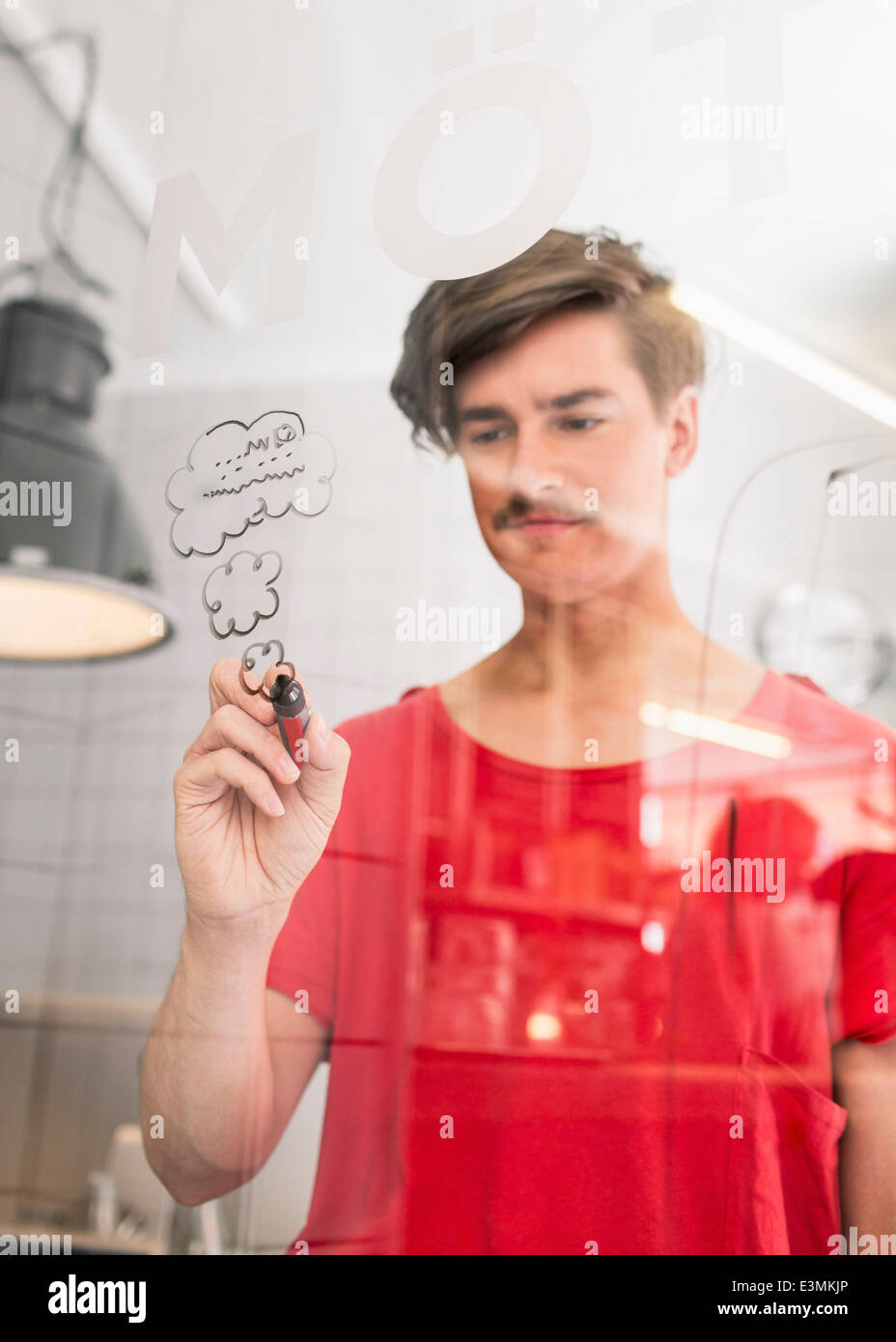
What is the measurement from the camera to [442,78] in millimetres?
Result: 1041

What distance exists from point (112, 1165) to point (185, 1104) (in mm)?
131

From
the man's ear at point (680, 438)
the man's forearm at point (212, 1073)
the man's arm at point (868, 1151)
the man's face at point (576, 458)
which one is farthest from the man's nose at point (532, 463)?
the man's arm at point (868, 1151)

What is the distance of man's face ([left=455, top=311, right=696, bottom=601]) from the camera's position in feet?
3.10

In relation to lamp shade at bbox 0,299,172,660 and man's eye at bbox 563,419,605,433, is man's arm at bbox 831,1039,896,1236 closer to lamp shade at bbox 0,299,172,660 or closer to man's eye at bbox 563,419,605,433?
man's eye at bbox 563,419,605,433

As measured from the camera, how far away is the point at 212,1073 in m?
0.92

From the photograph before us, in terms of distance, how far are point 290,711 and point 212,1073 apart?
13.8 inches

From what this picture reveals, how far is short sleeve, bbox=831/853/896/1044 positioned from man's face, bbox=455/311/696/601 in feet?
1.12

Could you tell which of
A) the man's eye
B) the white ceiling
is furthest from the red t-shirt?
the white ceiling

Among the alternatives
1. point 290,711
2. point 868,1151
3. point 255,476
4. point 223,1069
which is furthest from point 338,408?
point 868,1151

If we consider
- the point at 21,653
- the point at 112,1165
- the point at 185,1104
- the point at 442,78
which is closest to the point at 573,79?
the point at 442,78

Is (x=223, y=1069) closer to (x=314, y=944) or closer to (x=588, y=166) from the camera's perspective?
(x=314, y=944)

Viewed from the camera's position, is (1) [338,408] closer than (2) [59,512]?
Yes

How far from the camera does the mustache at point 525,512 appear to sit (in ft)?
3.12
